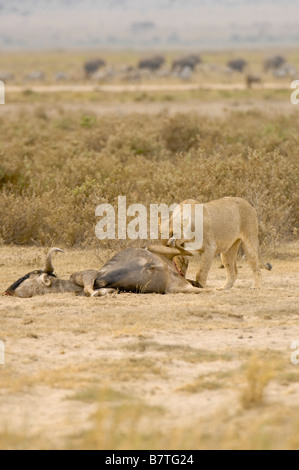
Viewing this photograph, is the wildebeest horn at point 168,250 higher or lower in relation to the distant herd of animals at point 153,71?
higher

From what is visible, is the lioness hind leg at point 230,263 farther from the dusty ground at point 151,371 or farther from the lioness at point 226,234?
the dusty ground at point 151,371

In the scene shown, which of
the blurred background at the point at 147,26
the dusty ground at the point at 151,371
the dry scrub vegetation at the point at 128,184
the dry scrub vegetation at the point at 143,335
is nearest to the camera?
the dusty ground at the point at 151,371

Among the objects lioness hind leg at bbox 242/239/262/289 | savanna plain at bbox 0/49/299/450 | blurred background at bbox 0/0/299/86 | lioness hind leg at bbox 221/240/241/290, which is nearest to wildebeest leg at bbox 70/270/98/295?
savanna plain at bbox 0/49/299/450

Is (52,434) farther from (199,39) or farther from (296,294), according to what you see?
(199,39)

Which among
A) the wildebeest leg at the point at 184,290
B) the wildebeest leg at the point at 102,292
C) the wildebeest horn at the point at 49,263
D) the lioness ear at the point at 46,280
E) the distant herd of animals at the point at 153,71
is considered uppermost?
the wildebeest horn at the point at 49,263

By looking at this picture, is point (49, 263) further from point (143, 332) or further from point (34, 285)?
point (143, 332)

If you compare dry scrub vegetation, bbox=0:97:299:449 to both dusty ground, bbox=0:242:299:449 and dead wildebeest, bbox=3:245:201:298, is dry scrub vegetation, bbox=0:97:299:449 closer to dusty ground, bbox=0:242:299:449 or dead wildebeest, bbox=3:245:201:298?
dusty ground, bbox=0:242:299:449

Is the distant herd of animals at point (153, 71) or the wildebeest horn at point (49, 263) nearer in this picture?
the wildebeest horn at point (49, 263)

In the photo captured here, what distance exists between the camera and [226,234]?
9.42 meters

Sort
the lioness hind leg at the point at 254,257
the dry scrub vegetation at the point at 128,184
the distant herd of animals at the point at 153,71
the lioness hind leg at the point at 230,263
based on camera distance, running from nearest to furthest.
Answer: the lioness hind leg at the point at 254,257
the lioness hind leg at the point at 230,263
the dry scrub vegetation at the point at 128,184
the distant herd of animals at the point at 153,71

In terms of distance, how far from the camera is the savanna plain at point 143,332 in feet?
16.9

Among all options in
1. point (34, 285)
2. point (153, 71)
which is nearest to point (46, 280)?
point (34, 285)

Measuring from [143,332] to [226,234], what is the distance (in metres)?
2.33

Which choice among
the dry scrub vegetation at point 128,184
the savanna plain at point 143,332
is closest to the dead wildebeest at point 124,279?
the savanna plain at point 143,332
